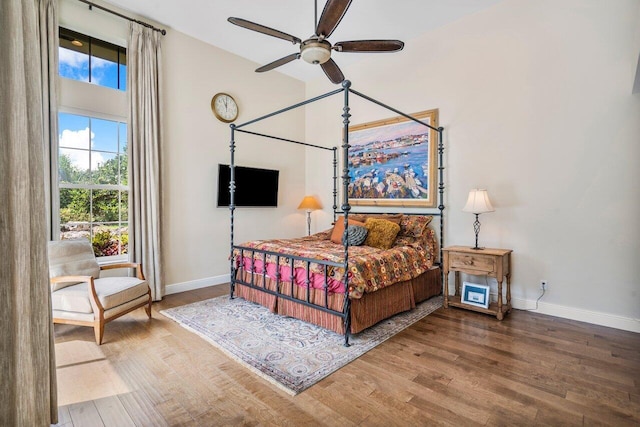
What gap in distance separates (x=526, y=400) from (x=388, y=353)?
3.04 feet

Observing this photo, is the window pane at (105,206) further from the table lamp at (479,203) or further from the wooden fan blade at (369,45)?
the table lamp at (479,203)

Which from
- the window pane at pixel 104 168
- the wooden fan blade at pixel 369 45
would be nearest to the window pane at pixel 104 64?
the window pane at pixel 104 168

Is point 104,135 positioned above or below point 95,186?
above

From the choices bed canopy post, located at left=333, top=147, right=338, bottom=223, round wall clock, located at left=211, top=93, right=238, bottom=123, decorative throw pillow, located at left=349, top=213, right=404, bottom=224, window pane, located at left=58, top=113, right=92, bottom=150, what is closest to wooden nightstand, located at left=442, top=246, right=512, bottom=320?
decorative throw pillow, located at left=349, top=213, right=404, bottom=224

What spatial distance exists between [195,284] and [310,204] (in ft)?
7.17

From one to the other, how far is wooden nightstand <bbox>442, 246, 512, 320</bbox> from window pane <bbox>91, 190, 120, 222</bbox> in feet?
13.0

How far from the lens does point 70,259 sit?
9.64ft

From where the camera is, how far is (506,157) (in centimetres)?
358

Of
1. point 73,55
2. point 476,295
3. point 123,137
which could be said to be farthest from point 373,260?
point 73,55

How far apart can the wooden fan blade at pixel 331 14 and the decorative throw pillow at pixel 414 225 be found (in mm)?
2510

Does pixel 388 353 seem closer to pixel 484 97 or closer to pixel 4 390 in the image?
pixel 4 390

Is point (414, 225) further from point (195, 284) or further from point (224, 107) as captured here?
point (224, 107)

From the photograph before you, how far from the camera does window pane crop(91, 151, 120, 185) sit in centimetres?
361

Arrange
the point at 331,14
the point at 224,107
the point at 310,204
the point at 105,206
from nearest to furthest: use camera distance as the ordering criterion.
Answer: the point at 331,14, the point at 105,206, the point at 224,107, the point at 310,204
